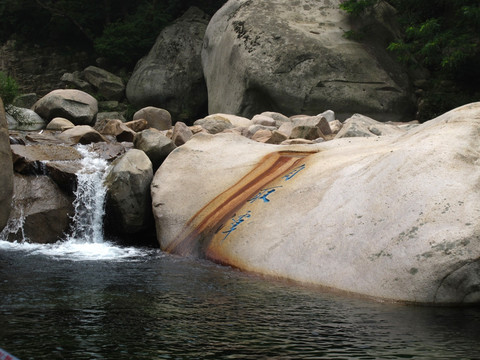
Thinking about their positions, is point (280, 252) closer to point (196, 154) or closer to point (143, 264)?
point (143, 264)

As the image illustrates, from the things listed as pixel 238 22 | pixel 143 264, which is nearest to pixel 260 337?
pixel 143 264

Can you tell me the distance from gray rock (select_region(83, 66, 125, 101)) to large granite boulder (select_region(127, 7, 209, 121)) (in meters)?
0.63

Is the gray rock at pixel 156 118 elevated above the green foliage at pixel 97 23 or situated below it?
below

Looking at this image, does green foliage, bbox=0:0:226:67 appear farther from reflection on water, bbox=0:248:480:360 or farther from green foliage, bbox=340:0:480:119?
reflection on water, bbox=0:248:480:360


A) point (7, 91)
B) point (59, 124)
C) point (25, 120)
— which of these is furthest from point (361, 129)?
point (7, 91)

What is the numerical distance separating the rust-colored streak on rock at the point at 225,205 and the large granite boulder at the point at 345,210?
0.6 inches

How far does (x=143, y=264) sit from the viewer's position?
6176mm

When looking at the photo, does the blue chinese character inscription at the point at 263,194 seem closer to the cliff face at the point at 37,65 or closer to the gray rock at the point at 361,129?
the gray rock at the point at 361,129

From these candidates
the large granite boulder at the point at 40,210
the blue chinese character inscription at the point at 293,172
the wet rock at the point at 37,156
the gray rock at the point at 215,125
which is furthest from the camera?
the gray rock at the point at 215,125

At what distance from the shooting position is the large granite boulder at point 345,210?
15.4 feet

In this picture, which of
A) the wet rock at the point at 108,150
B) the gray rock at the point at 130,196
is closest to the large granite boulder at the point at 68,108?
the wet rock at the point at 108,150

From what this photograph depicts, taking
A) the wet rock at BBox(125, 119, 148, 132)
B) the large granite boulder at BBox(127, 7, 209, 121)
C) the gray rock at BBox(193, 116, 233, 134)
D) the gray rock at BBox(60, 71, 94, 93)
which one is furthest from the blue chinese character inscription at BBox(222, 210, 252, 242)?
the gray rock at BBox(60, 71, 94, 93)

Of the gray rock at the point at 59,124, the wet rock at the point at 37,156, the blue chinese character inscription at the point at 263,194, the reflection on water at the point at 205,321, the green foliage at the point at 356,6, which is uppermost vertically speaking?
the green foliage at the point at 356,6

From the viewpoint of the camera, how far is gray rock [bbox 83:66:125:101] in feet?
70.2
